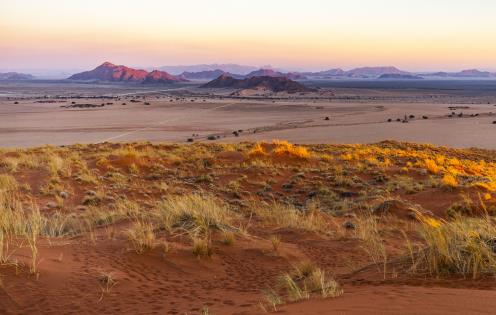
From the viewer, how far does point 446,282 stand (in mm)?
5180

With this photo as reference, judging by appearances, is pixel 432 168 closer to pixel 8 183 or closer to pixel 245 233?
pixel 245 233

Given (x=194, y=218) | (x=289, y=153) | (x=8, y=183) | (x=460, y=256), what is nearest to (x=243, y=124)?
(x=289, y=153)

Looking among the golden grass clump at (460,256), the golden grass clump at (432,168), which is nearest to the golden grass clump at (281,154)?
the golden grass clump at (432,168)

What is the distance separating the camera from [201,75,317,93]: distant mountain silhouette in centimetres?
11762

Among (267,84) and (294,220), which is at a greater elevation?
(267,84)

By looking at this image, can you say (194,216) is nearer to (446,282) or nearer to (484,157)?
(446,282)

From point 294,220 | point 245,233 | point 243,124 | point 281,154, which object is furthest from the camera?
point 243,124

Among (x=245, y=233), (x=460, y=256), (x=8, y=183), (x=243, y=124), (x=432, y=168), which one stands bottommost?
(x=243, y=124)

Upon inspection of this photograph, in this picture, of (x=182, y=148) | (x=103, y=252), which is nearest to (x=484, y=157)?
(x=182, y=148)

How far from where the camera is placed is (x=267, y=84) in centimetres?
12744

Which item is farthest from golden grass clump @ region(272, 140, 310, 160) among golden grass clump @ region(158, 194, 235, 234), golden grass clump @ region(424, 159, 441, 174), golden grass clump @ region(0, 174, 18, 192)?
golden grass clump @ region(158, 194, 235, 234)

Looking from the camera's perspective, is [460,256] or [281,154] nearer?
[460,256]

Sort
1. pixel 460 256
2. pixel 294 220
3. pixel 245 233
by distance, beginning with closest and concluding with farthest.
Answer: pixel 460 256 → pixel 245 233 → pixel 294 220

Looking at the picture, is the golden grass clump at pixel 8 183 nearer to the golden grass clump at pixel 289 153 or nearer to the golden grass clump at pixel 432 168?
the golden grass clump at pixel 289 153
